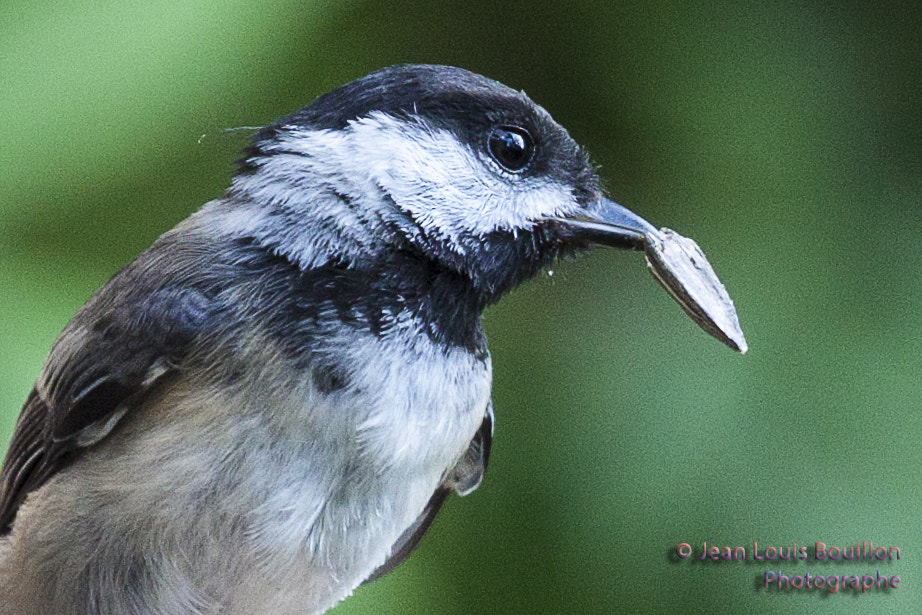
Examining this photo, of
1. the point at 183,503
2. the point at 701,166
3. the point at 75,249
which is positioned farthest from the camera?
the point at 701,166

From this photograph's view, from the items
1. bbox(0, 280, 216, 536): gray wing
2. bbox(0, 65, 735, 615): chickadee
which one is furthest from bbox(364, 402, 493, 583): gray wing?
bbox(0, 280, 216, 536): gray wing

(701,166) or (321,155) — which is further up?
(321,155)

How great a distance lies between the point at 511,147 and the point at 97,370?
338mm

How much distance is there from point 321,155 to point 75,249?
52 centimetres

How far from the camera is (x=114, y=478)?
747 millimetres

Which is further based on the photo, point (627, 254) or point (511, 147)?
point (627, 254)

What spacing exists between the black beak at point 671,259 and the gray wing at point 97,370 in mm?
271

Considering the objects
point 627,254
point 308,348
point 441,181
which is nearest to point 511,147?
point 441,181

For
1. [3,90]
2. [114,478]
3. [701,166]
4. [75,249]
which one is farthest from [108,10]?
[701,166]

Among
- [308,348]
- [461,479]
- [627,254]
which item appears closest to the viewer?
[308,348]

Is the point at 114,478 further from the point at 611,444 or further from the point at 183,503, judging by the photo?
the point at 611,444

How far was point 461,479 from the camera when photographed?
36.1 inches

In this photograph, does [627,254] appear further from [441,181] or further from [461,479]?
[441,181]

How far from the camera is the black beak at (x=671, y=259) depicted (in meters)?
0.71
